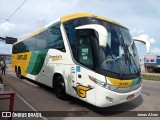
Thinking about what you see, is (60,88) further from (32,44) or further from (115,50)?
(32,44)

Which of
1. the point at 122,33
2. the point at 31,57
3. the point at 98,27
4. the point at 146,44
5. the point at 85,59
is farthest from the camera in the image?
the point at 31,57

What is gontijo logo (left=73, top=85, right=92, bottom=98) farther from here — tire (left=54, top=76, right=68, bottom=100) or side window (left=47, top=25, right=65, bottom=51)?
side window (left=47, top=25, right=65, bottom=51)

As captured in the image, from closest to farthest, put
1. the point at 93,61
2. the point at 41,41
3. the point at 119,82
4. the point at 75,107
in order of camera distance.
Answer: the point at 119,82
the point at 93,61
the point at 75,107
the point at 41,41

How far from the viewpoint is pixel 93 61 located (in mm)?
8078

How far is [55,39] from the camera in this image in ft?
36.1

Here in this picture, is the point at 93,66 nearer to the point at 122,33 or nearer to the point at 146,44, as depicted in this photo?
the point at 122,33

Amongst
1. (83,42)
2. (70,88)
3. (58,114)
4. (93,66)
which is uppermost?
(83,42)

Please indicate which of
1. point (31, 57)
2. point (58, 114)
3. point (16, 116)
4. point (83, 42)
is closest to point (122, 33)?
point (83, 42)

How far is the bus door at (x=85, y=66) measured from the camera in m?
8.16

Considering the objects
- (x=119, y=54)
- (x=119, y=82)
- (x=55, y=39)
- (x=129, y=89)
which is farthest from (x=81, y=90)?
(x=55, y=39)

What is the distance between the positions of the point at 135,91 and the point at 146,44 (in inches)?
98.2

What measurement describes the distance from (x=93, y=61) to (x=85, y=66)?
1.55ft

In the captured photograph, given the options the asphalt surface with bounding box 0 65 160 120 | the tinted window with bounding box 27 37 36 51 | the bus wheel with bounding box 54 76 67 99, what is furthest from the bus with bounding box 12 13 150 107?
the tinted window with bounding box 27 37 36 51

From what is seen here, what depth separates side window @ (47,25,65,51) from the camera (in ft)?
33.9
